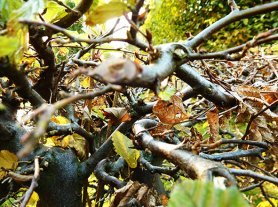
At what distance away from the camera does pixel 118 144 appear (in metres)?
0.89

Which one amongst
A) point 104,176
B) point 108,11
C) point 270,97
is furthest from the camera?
point 104,176

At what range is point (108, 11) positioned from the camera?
0.43m

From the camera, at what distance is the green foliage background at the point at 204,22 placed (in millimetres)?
4961

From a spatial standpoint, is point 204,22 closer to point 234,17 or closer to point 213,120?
point 213,120

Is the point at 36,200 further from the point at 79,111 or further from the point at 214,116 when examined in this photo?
the point at 214,116

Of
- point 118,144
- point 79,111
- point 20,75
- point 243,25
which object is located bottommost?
point 243,25

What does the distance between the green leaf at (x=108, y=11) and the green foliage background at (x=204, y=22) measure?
163 inches

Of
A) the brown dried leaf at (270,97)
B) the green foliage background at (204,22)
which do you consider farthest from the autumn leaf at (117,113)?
the green foliage background at (204,22)

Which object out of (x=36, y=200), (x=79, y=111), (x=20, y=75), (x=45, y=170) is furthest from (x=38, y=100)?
(x=79, y=111)

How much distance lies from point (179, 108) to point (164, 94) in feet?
0.53

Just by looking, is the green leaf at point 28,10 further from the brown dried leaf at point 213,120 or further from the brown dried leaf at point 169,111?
the brown dried leaf at point 213,120

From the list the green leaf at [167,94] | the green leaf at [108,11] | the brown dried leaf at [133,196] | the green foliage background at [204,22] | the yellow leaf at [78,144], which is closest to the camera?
the green leaf at [108,11]

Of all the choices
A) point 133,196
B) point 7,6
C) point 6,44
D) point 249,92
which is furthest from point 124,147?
point 6,44

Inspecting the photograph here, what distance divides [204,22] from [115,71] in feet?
17.1
